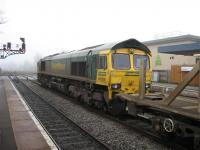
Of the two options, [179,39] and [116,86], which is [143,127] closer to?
[116,86]

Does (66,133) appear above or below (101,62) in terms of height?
below

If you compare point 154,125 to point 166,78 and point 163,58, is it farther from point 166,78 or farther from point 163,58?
point 163,58

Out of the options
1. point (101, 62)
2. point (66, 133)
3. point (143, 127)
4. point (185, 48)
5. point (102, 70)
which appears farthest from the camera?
point (185, 48)

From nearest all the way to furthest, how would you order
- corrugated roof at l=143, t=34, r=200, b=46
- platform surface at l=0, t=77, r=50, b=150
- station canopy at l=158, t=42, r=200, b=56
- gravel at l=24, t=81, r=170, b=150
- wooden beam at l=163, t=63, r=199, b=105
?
wooden beam at l=163, t=63, r=199, b=105 < platform surface at l=0, t=77, r=50, b=150 < gravel at l=24, t=81, r=170, b=150 < station canopy at l=158, t=42, r=200, b=56 < corrugated roof at l=143, t=34, r=200, b=46

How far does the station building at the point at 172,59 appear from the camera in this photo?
34781 millimetres

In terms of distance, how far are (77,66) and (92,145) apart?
954 cm

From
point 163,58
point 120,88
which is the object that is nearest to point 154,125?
point 120,88

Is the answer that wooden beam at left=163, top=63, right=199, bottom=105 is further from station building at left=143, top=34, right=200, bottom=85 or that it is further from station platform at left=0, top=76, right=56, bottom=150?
station building at left=143, top=34, right=200, bottom=85

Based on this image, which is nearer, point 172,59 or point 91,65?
point 91,65

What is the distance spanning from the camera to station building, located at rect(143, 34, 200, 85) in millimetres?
34781

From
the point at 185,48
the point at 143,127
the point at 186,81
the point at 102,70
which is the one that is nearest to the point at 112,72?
the point at 102,70

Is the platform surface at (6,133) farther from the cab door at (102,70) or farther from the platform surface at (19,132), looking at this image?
the cab door at (102,70)

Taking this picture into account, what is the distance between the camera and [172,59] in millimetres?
42531

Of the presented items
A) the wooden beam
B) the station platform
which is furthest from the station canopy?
the wooden beam
